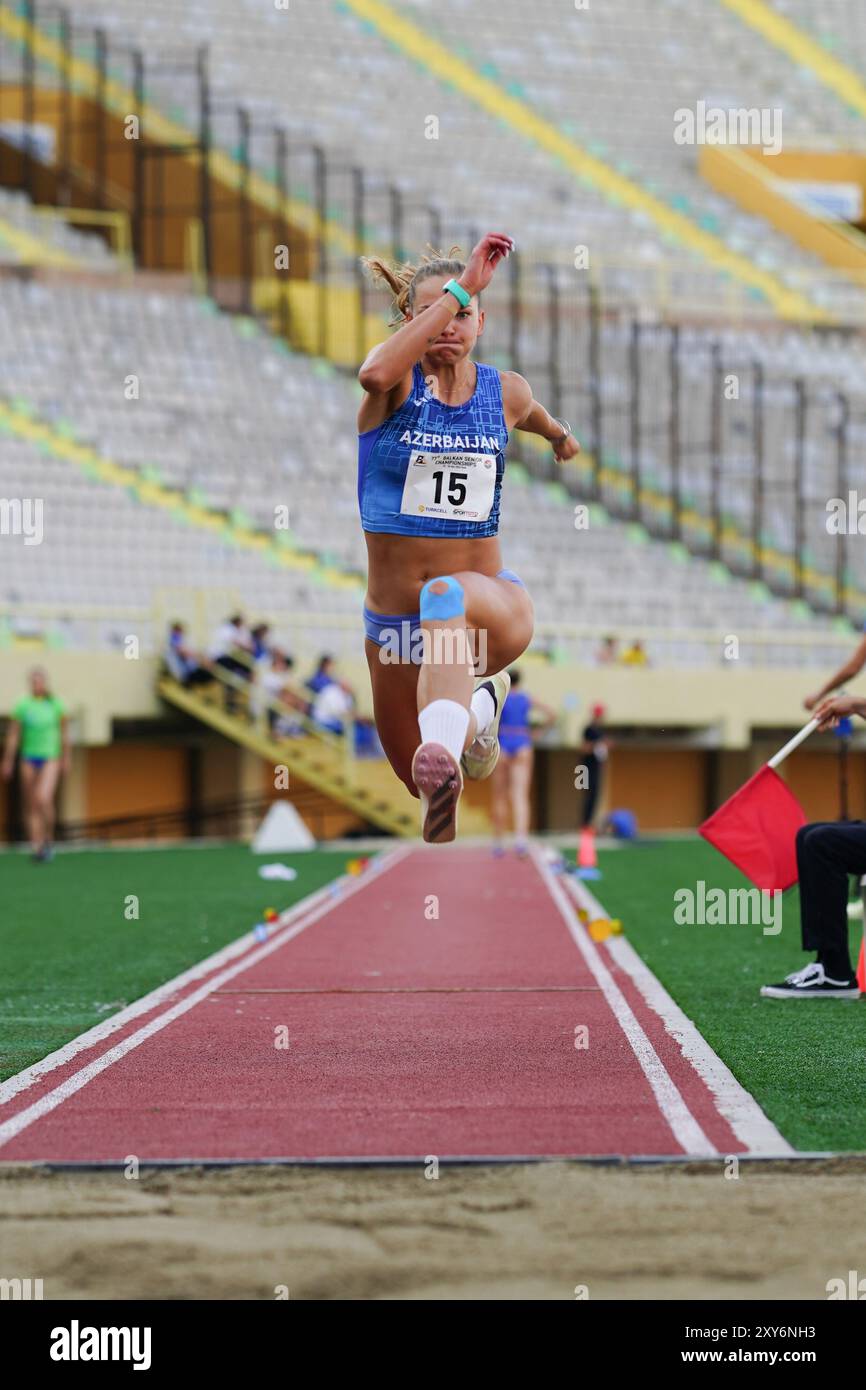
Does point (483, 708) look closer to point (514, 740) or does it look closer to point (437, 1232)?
point (437, 1232)

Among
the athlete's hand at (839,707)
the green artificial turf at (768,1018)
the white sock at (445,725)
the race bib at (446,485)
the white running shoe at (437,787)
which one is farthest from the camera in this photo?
the athlete's hand at (839,707)

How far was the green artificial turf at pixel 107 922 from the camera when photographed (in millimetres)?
8945

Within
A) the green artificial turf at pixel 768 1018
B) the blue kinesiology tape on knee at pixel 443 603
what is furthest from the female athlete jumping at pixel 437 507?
the green artificial turf at pixel 768 1018

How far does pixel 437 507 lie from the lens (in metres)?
7.21

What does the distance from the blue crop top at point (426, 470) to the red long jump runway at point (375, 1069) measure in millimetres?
1940

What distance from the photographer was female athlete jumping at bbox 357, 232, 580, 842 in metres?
6.97

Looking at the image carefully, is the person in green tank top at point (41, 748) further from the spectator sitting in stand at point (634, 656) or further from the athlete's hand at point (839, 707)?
the athlete's hand at point (839, 707)

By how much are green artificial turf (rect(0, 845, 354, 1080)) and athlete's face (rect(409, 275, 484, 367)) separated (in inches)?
116

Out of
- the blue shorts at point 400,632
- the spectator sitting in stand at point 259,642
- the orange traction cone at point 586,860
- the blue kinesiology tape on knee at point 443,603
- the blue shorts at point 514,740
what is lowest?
the orange traction cone at point 586,860

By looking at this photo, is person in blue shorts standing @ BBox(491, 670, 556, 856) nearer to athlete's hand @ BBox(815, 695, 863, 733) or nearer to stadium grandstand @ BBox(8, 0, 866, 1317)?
stadium grandstand @ BBox(8, 0, 866, 1317)

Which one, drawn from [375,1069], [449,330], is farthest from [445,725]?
[449,330]

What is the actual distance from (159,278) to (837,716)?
92.8 ft

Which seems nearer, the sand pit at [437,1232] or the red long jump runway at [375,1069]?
the sand pit at [437,1232]
